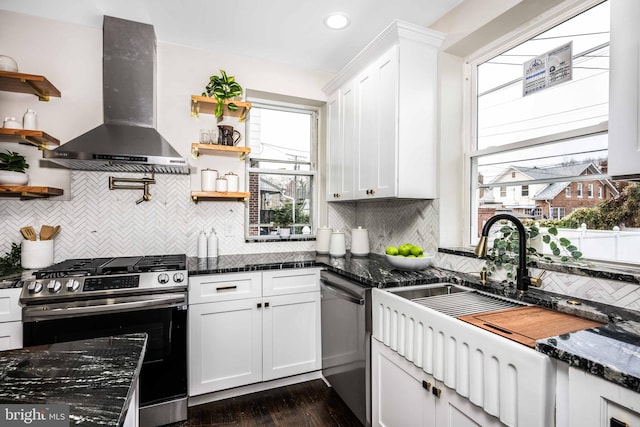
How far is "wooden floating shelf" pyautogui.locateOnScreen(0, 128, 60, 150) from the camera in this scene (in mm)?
2113

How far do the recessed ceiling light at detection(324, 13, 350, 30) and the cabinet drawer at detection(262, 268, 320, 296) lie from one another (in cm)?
186

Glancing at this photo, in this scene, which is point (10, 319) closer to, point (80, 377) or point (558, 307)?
point (80, 377)

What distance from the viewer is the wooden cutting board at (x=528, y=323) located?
114 cm

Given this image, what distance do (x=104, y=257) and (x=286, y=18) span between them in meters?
2.28

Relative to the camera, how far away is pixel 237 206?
2.96 meters

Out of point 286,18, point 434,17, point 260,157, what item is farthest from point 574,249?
point 260,157

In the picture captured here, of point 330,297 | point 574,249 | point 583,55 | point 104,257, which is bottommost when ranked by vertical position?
point 330,297

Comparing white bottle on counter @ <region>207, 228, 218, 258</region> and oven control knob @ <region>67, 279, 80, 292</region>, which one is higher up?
white bottle on counter @ <region>207, 228, 218, 258</region>

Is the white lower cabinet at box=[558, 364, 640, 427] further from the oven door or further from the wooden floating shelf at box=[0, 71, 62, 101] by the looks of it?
the wooden floating shelf at box=[0, 71, 62, 101]

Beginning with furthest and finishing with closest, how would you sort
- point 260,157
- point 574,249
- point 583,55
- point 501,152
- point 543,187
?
1. point 260,157
2. point 501,152
3. point 543,187
4. point 583,55
5. point 574,249

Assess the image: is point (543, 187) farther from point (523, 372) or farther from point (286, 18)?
point (286, 18)

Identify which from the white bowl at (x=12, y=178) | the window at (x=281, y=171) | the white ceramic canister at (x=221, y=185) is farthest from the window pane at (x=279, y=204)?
the white bowl at (x=12, y=178)

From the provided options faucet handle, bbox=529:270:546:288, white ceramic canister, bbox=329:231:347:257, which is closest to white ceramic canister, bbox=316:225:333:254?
white ceramic canister, bbox=329:231:347:257

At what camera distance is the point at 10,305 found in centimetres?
178
